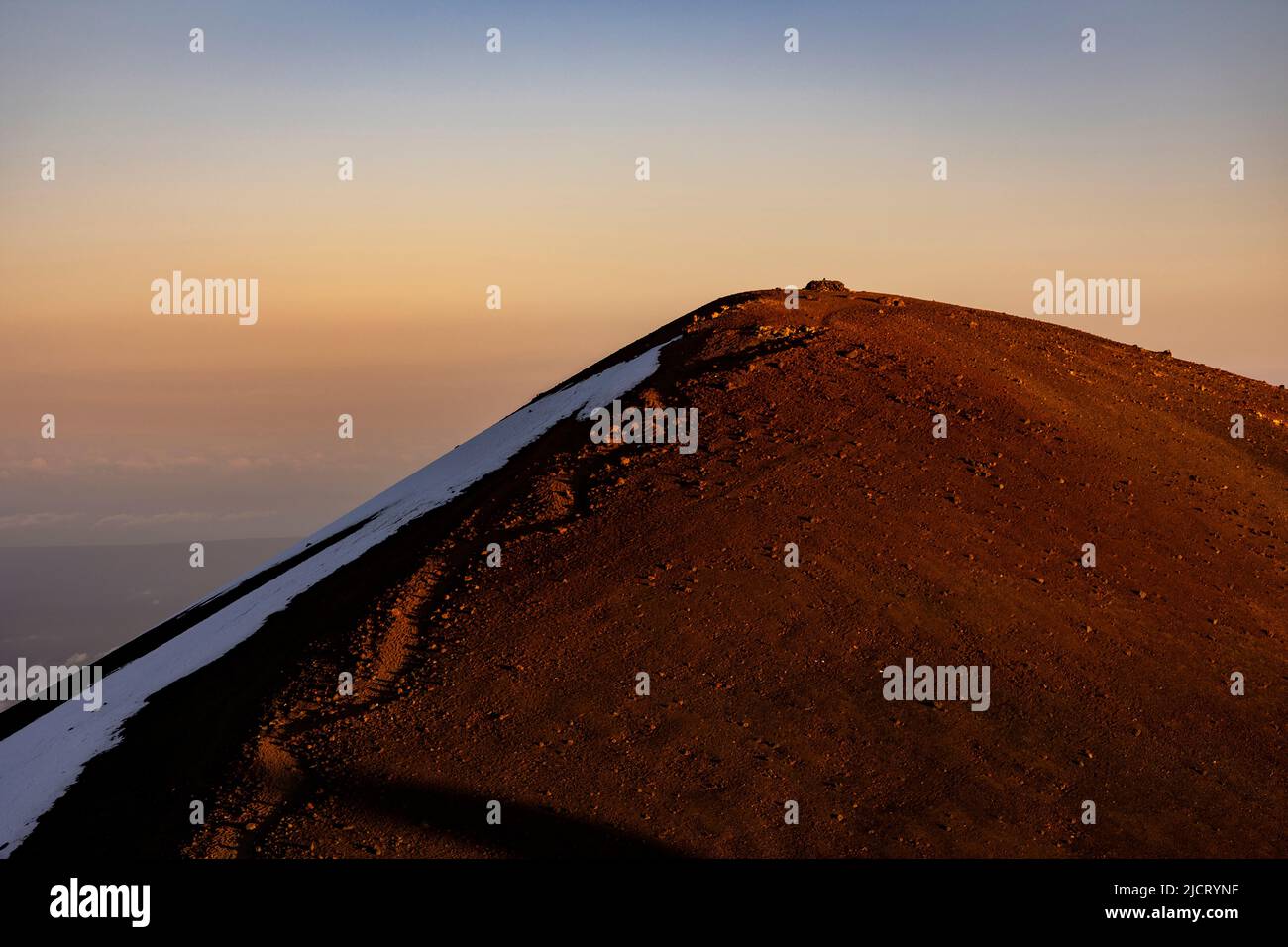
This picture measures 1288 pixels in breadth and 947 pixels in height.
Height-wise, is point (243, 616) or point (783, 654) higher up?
point (243, 616)

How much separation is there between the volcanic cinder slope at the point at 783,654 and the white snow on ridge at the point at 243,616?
1.09 metres

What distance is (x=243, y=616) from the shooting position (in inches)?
1329

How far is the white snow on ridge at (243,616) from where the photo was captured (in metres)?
27.1

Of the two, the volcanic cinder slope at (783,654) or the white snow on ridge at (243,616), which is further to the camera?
the white snow on ridge at (243,616)

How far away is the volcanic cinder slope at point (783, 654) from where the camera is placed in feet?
64.5

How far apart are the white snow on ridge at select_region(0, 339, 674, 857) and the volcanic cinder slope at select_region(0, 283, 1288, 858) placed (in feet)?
3.57

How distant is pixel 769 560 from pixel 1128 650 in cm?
740

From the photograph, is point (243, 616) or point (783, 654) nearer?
point (783, 654)

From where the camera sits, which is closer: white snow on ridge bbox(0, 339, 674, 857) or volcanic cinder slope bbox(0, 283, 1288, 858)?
volcanic cinder slope bbox(0, 283, 1288, 858)

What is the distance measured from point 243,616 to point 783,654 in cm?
1775

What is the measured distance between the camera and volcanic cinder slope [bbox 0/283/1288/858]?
19.7 metres
